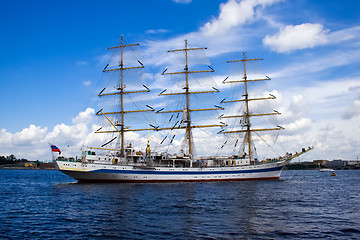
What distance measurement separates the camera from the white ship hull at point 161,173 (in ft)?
173

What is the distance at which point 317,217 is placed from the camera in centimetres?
2422

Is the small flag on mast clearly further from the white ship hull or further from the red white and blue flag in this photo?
the white ship hull

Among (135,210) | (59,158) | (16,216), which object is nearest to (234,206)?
(135,210)

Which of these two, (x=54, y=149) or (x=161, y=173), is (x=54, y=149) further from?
(x=161, y=173)

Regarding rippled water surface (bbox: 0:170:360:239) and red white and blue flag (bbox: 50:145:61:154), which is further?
red white and blue flag (bbox: 50:145:61:154)

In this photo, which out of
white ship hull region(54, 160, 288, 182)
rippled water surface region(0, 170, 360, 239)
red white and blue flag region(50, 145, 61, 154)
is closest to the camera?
rippled water surface region(0, 170, 360, 239)

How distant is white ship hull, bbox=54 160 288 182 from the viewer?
52.9 m

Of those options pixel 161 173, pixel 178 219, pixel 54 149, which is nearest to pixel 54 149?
pixel 54 149

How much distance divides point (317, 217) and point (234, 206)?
7625 millimetres

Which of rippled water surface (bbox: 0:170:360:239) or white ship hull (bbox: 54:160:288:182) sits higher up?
white ship hull (bbox: 54:160:288:182)

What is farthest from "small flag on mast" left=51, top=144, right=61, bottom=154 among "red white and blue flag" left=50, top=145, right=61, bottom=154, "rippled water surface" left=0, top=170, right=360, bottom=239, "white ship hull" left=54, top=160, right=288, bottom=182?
"rippled water surface" left=0, top=170, right=360, bottom=239

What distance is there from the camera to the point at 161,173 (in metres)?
57.0

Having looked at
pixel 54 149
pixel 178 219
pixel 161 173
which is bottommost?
pixel 178 219

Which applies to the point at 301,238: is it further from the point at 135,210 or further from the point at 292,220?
the point at 135,210
